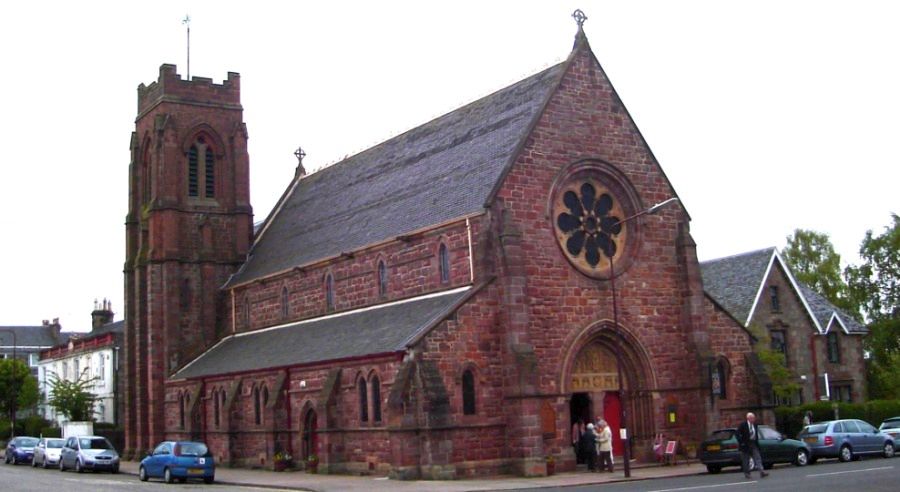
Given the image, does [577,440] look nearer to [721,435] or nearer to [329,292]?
[721,435]

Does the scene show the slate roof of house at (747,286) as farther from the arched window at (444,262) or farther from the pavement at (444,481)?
the arched window at (444,262)

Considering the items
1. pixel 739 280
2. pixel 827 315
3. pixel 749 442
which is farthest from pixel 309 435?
pixel 827 315

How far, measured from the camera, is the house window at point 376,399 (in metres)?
34.4

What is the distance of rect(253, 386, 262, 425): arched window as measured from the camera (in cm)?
4225

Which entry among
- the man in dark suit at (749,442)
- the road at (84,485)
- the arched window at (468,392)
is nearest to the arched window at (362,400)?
the arched window at (468,392)

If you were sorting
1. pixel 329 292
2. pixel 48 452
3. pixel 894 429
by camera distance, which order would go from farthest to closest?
pixel 48 452, pixel 329 292, pixel 894 429

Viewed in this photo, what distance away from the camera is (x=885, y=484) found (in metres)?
23.5

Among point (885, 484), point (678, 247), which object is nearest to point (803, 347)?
point (678, 247)

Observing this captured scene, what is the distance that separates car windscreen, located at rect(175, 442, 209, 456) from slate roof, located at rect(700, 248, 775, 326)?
98.3ft

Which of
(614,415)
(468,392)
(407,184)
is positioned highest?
(407,184)

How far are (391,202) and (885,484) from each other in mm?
23270

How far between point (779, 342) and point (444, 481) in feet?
106

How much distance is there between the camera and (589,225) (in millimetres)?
37188

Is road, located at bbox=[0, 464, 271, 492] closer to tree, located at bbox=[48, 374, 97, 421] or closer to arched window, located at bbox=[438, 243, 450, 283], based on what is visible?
arched window, located at bbox=[438, 243, 450, 283]
